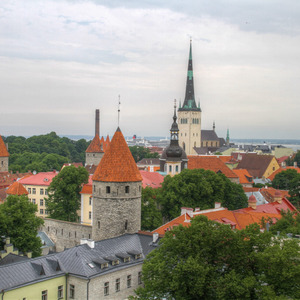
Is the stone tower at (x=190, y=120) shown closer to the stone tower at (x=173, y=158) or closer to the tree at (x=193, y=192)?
the stone tower at (x=173, y=158)

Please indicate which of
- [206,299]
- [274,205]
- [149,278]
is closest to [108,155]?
[149,278]

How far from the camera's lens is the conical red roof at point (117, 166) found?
3641cm

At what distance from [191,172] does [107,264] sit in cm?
2325

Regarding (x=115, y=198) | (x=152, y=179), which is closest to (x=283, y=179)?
(x=152, y=179)

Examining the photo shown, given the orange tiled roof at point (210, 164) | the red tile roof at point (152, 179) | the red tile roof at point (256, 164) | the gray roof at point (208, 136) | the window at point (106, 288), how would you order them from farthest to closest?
the gray roof at point (208, 136) → the red tile roof at point (256, 164) → the orange tiled roof at point (210, 164) → the red tile roof at point (152, 179) → the window at point (106, 288)

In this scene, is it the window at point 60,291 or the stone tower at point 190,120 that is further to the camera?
the stone tower at point 190,120

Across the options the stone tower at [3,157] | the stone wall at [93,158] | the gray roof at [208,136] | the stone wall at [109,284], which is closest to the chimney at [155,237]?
the stone wall at [109,284]

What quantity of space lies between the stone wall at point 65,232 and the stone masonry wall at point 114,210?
207 inches

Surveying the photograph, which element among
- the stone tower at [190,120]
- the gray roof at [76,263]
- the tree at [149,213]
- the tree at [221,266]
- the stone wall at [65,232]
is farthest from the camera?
the stone tower at [190,120]

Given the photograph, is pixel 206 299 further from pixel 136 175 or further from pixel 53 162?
pixel 53 162

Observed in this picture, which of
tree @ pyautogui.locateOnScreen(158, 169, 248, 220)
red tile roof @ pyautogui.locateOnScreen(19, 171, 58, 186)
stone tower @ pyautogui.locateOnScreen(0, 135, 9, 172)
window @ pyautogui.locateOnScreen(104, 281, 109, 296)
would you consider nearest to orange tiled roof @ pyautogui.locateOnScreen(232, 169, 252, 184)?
tree @ pyautogui.locateOnScreen(158, 169, 248, 220)

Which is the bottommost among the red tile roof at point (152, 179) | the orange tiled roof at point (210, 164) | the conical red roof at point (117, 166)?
the red tile roof at point (152, 179)

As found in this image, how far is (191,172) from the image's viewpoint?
5206 centimetres

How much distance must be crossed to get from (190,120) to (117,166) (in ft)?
329
